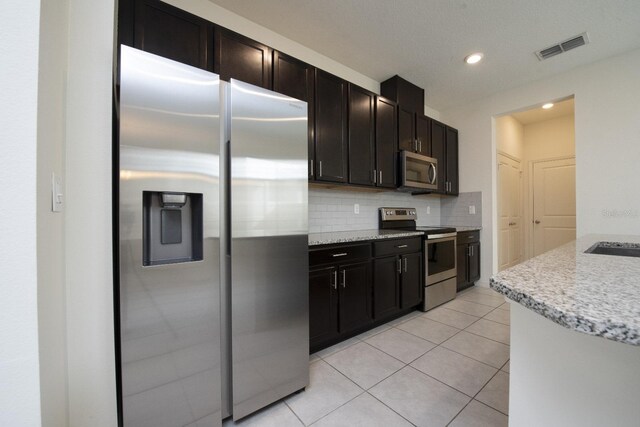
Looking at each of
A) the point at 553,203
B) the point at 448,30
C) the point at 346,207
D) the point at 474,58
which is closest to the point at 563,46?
the point at 474,58

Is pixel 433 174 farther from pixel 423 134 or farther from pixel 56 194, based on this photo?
pixel 56 194

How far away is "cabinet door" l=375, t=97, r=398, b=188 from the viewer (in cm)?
273

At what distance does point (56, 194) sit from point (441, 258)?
3.31 m

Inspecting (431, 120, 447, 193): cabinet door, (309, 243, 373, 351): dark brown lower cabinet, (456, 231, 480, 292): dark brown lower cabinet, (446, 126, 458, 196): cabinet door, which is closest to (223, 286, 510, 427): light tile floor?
(309, 243, 373, 351): dark brown lower cabinet

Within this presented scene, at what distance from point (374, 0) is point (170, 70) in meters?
1.78

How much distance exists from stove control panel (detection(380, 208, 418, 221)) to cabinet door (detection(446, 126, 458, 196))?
784 mm

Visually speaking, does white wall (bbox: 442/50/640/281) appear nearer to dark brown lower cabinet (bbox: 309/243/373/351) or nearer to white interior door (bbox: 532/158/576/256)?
white interior door (bbox: 532/158/576/256)

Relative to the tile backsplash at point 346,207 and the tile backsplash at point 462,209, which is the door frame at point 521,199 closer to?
the tile backsplash at point 462,209

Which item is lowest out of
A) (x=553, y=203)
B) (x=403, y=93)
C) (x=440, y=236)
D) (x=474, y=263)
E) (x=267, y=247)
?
(x=474, y=263)

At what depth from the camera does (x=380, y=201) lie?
3.25 metres

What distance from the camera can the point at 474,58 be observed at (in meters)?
2.72

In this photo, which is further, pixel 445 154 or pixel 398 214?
pixel 445 154

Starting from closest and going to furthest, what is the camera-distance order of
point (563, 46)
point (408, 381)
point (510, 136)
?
point (408, 381) < point (563, 46) < point (510, 136)

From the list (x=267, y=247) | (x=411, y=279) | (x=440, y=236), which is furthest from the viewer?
(x=440, y=236)
